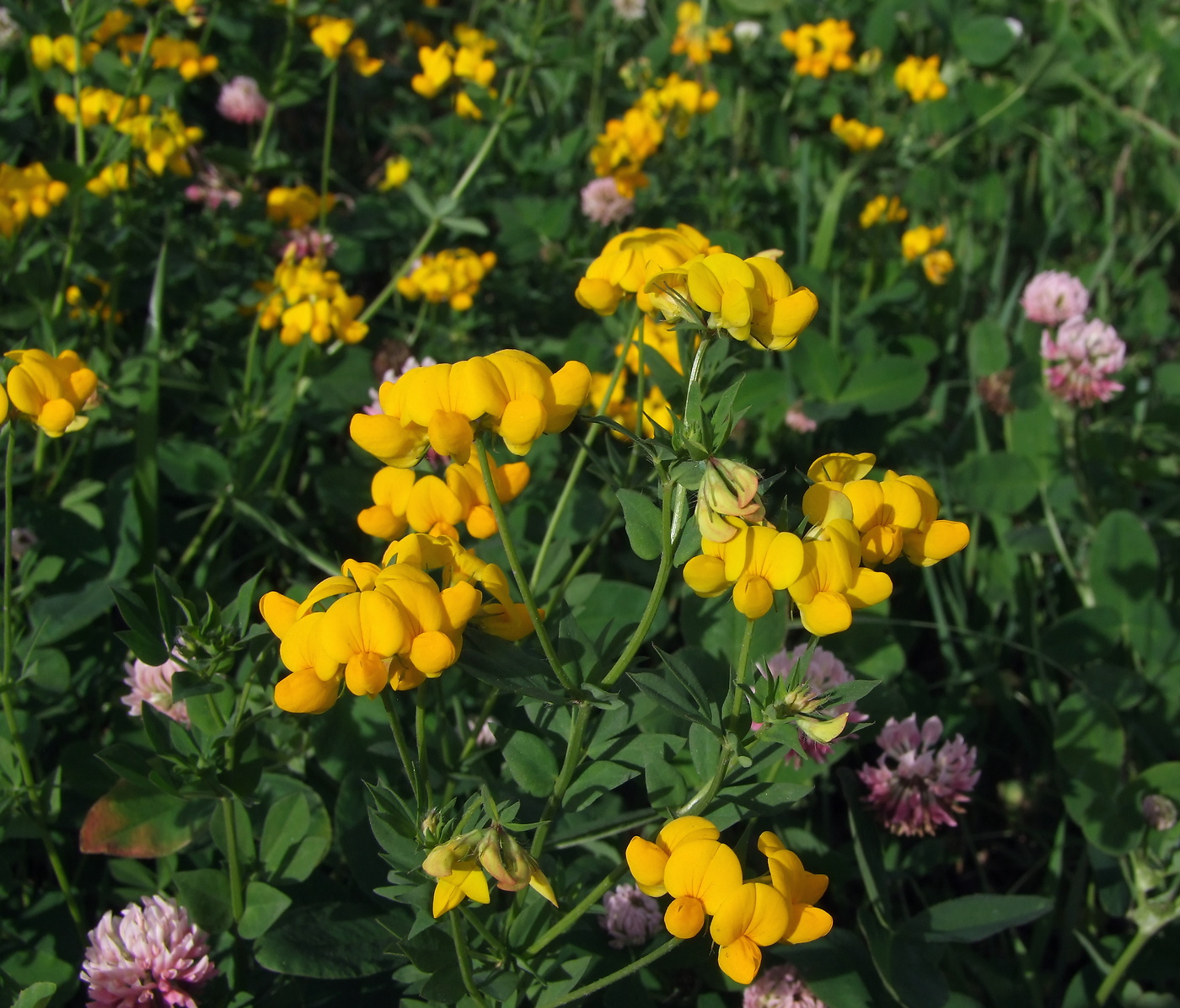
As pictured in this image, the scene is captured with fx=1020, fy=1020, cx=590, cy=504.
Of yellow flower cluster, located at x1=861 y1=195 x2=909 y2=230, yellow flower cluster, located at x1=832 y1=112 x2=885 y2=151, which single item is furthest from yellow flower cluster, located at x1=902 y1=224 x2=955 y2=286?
yellow flower cluster, located at x1=832 y1=112 x2=885 y2=151

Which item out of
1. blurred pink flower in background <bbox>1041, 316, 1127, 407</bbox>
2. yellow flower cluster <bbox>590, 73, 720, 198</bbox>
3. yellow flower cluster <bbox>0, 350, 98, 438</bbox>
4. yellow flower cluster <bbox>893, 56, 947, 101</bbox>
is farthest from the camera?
yellow flower cluster <bbox>893, 56, 947, 101</bbox>

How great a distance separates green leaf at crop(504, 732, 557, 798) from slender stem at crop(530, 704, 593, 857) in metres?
0.04

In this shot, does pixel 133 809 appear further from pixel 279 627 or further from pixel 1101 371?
pixel 1101 371

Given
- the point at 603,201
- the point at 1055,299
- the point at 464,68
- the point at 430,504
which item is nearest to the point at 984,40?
the point at 1055,299

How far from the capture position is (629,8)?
475 centimetres

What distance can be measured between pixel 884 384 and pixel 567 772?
6.60ft

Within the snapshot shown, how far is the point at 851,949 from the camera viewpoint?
1813 mm

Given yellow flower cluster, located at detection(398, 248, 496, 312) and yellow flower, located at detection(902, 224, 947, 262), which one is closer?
yellow flower cluster, located at detection(398, 248, 496, 312)

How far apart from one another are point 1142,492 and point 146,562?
9.65ft

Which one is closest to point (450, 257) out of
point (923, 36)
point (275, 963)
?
point (275, 963)

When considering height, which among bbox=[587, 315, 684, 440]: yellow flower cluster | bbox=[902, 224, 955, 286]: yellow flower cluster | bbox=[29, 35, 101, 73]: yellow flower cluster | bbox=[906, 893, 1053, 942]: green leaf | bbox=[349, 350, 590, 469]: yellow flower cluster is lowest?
bbox=[906, 893, 1053, 942]: green leaf

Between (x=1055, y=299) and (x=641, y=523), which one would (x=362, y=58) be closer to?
(x=1055, y=299)

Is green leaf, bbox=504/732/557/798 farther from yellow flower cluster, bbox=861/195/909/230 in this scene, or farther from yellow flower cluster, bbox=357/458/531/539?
yellow flower cluster, bbox=861/195/909/230

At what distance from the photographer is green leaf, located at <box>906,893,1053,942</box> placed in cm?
179
